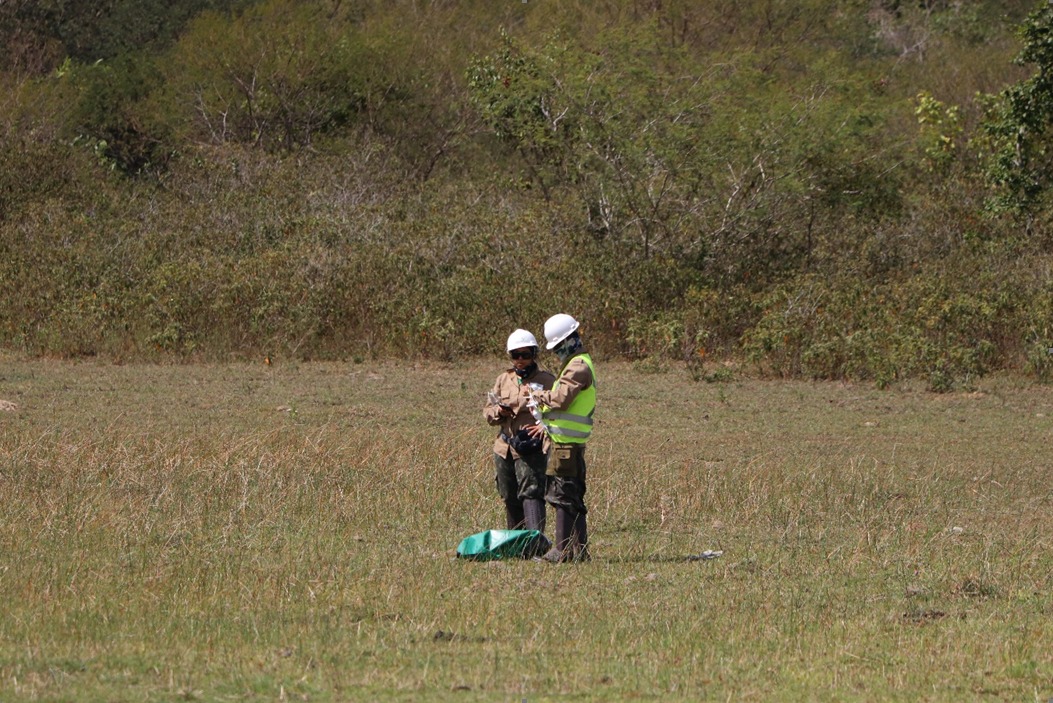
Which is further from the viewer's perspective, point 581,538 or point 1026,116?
point 1026,116

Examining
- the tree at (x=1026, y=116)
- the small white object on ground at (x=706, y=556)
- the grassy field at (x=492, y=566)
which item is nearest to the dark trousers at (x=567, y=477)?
the grassy field at (x=492, y=566)

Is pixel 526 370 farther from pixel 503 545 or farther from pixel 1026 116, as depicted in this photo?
pixel 1026 116

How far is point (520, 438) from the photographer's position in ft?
26.9

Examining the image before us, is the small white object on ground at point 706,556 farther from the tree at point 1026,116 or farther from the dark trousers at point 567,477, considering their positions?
the tree at point 1026,116

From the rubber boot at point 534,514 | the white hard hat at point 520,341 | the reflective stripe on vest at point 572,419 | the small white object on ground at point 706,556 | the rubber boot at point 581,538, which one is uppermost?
the white hard hat at point 520,341

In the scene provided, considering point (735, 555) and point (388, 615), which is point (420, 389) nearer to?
point (735, 555)

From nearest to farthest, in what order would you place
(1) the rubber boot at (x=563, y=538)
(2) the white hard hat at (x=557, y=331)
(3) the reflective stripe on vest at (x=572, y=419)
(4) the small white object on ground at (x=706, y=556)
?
(2) the white hard hat at (x=557, y=331) → (3) the reflective stripe on vest at (x=572, y=419) → (1) the rubber boot at (x=563, y=538) → (4) the small white object on ground at (x=706, y=556)

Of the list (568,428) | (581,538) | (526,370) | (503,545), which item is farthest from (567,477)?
(526,370)

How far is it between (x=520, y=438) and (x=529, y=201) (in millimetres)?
19528

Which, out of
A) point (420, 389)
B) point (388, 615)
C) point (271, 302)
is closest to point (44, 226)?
point (271, 302)

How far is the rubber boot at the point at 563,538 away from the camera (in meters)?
8.06

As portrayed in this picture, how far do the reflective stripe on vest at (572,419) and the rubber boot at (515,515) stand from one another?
0.71m

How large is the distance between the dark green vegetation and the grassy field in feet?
18.4

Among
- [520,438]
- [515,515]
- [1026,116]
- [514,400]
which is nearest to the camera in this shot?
[514,400]
